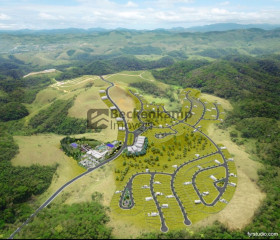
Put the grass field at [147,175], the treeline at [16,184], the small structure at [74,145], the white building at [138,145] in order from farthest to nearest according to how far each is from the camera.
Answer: the small structure at [74,145]
the white building at [138,145]
the treeline at [16,184]
the grass field at [147,175]

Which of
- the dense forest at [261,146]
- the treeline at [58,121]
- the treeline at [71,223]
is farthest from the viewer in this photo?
the treeline at [58,121]

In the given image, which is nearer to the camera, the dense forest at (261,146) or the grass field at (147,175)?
the dense forest at (261,146)

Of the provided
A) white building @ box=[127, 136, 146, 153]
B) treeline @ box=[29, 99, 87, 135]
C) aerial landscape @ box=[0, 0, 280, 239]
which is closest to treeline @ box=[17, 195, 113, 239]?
aerial landscape @ box=[0, 0, 280, 239]

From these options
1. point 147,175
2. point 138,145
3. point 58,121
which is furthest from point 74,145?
point 147,175

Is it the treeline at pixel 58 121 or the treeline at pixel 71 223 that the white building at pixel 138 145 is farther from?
the treeline at pixel 58 121

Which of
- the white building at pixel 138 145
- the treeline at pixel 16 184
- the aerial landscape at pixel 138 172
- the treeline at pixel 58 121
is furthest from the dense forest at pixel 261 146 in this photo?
the treeline at pixel 58 121

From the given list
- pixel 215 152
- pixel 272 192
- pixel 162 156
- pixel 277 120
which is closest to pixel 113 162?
pixel 162 156

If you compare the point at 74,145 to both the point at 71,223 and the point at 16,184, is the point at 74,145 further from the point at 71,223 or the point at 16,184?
the point at 71,223
